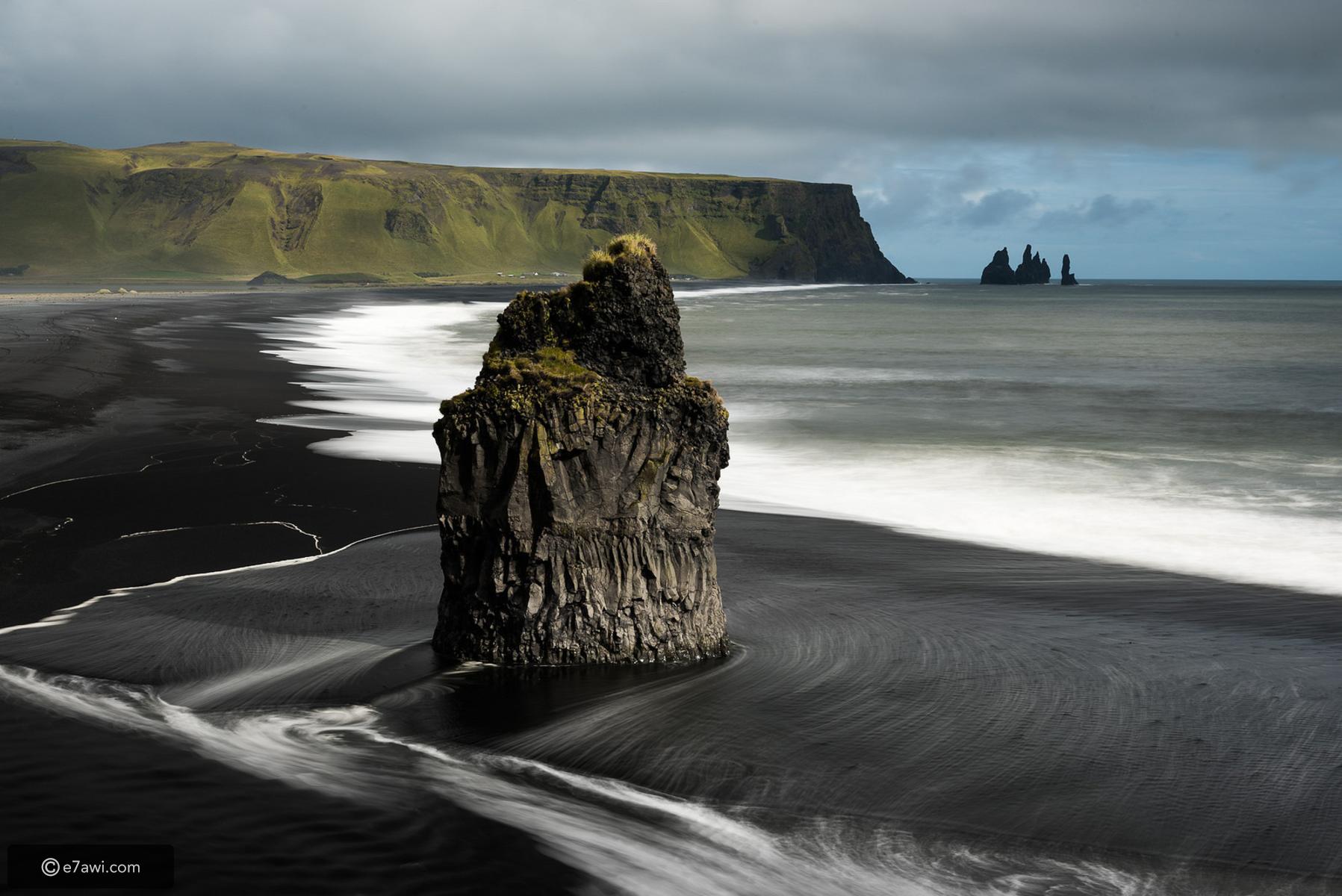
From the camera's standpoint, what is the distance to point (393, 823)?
562 centimetres

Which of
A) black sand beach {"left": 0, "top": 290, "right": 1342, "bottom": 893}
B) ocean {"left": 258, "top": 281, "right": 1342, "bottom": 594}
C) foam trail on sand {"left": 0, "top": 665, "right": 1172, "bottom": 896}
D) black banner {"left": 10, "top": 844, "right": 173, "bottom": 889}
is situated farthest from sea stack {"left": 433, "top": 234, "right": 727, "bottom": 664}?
ocean {"left": 258, "top": 281, "right": 1342, "bottom": 594}

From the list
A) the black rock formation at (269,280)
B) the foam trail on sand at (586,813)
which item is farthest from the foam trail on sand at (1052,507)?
the black rock formation at (269,280)

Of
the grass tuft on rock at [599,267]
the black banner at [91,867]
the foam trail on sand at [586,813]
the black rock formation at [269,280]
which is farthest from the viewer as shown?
the black rock formation at [269,280]

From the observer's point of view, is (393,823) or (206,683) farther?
(206,683)

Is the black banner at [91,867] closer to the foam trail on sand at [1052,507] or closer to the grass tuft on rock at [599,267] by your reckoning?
the grass tuft on rock at [599,267]

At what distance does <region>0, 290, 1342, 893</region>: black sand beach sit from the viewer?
5.38 m

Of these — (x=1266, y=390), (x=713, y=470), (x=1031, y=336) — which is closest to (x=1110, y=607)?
(x=713, y=470)

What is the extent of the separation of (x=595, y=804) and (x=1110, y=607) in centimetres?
539

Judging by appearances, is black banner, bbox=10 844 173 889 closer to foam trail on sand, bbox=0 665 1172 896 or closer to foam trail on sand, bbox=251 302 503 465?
foam trail on sand, bbox=0 665 1172 896

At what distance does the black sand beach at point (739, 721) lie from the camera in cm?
538

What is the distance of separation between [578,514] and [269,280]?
189815mm

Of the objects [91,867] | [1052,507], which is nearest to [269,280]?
[1052,507]

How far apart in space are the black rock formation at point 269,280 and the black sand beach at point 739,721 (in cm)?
16795

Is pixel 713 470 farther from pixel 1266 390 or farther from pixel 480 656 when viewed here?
pixel 1266 390
